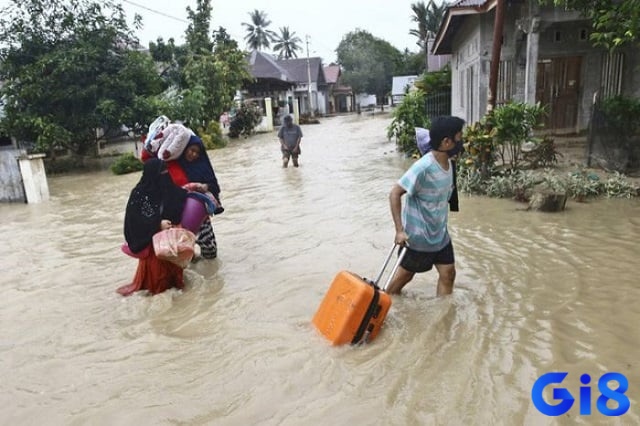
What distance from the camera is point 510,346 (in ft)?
11.3

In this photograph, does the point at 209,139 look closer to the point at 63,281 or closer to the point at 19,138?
the point at 19,138

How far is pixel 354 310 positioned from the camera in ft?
11.0

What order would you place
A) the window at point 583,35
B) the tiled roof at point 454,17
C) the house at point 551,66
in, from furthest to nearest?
the window at point 583,35, the house at point 551,66, the tiled roof at point 454,17

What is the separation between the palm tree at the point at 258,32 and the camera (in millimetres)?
58406

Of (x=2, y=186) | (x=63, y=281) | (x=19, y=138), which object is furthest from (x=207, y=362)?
(x=19, y=138)

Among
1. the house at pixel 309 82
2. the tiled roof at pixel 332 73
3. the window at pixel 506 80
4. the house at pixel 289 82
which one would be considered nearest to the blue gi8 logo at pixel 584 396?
the window at pixel 506 80

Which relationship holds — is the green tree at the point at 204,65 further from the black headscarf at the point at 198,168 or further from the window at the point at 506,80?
the black headscarf at the point at 198,168

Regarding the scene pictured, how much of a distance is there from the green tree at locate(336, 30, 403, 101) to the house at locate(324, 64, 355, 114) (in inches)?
43.4

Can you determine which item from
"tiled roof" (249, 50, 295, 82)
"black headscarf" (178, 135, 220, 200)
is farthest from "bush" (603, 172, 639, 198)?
"tiled roof" (249, 50, 295, 82)

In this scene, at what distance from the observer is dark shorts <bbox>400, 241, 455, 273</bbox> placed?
379 centimetres

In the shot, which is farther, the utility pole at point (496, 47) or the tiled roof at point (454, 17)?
the tiled roof at point (454, 17)

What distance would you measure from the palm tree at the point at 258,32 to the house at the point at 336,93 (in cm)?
924

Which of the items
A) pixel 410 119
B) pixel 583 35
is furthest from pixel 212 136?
pixel 583 35

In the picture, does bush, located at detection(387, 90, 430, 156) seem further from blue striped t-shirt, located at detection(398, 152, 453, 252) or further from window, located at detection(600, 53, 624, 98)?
blue striped t-shirt, located at detection(398, 152, 453, 252)
